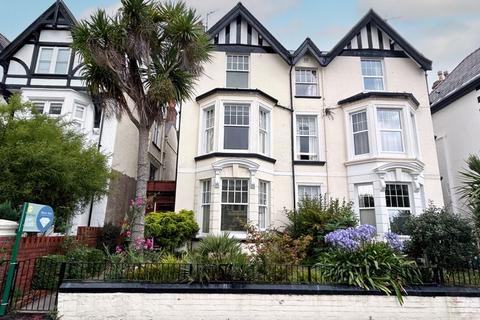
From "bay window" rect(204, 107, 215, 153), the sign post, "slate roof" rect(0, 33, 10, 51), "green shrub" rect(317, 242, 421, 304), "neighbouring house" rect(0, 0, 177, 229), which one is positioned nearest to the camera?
the sign post

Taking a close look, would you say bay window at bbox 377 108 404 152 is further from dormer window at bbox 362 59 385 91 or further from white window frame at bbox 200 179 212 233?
white window frame at bbox 200 179 212 233

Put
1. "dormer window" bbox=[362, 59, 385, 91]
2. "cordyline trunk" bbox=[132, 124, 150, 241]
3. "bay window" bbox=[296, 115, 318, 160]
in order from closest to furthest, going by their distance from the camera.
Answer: "cordyline trunk" bbox=[132, 124, 150, 241], "bay window" bbox=[296, 115, 318, 160], "dormer window" bbox=[362, 59, 385, 91]

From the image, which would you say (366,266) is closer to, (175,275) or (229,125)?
(175,275)

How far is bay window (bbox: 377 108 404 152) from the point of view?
12.7 m

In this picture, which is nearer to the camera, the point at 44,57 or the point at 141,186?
the point at 141,186

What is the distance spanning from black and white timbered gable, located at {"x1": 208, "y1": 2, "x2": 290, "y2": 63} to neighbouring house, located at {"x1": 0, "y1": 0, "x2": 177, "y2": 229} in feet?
17.3

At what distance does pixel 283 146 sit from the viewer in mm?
13508

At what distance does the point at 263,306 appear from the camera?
19.6 feet

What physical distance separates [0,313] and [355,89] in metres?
15.2

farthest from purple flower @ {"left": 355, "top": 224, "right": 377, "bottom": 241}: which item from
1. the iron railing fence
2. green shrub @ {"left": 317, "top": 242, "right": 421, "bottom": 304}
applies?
the iron railing fence

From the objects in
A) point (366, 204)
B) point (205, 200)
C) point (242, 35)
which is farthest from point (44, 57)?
point (366, 204)

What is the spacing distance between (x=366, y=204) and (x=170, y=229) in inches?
337

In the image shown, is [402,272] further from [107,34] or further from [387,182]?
[107,34]

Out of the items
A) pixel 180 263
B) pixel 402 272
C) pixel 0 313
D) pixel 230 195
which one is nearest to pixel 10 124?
pixel 0 313
